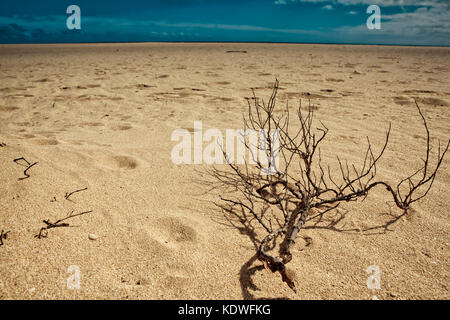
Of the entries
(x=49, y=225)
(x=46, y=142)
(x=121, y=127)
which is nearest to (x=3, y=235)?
(x=49, y=225)

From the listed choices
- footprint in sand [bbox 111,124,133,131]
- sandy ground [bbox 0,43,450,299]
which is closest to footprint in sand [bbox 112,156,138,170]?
sandy ground [bbox 0,43,450,299]

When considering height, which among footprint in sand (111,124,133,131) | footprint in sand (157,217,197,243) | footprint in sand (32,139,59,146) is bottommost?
footprint in sand (157,217,197,243)

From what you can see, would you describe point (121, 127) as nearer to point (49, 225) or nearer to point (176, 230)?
point (49, 225)

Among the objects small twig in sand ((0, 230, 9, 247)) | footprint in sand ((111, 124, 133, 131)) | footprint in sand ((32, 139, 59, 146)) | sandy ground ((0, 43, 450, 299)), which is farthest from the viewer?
footprint in sand ((111, 124, 133, 131))

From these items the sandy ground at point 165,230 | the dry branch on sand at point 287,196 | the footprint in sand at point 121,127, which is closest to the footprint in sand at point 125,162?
the sandy ground at point 165,230

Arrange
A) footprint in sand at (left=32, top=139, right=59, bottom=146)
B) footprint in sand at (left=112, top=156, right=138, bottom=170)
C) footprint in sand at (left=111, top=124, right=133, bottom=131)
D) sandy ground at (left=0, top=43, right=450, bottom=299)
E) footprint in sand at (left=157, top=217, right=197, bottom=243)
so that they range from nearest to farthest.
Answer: sandy ground at (left=0, top=43, right=450, bottom=299) → footprint in sand at (left=157, top=217, right=197, bottom=243) → footprint in sand at (left=112, top=156, right=138, bottom=170) → footprint in sand at (left=32, top=139, right=59, bottom=146) → footprint in sand at (left=111, top=124, right=133, bottom=131)

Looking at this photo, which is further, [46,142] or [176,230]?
[46,142]

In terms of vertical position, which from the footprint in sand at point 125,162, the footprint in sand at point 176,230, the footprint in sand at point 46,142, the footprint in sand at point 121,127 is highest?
the footprint in sand at point 121,127

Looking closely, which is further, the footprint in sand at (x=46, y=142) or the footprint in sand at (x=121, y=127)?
the footprint in sand at (x=121, y=127)

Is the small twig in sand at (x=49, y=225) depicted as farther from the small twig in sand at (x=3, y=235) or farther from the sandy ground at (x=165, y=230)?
the small twig in sand at (x=3, y=235)

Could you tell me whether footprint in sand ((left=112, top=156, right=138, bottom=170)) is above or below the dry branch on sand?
above

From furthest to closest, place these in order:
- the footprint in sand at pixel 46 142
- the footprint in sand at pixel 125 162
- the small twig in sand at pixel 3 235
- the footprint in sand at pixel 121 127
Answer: the footprint in sand at pixel 121 127, the footprint in sand at pixel 46 142, the footprint in sand at pixel 125 162, the small twig in sand at pixel 3 235

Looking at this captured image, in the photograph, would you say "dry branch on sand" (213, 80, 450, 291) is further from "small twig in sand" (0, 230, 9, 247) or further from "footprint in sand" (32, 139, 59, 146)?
"footprint in sand" (32, 139, 59, 146)

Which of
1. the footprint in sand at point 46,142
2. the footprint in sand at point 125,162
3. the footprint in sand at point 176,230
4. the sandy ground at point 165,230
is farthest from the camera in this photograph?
the footprint in sand at point 46,142
